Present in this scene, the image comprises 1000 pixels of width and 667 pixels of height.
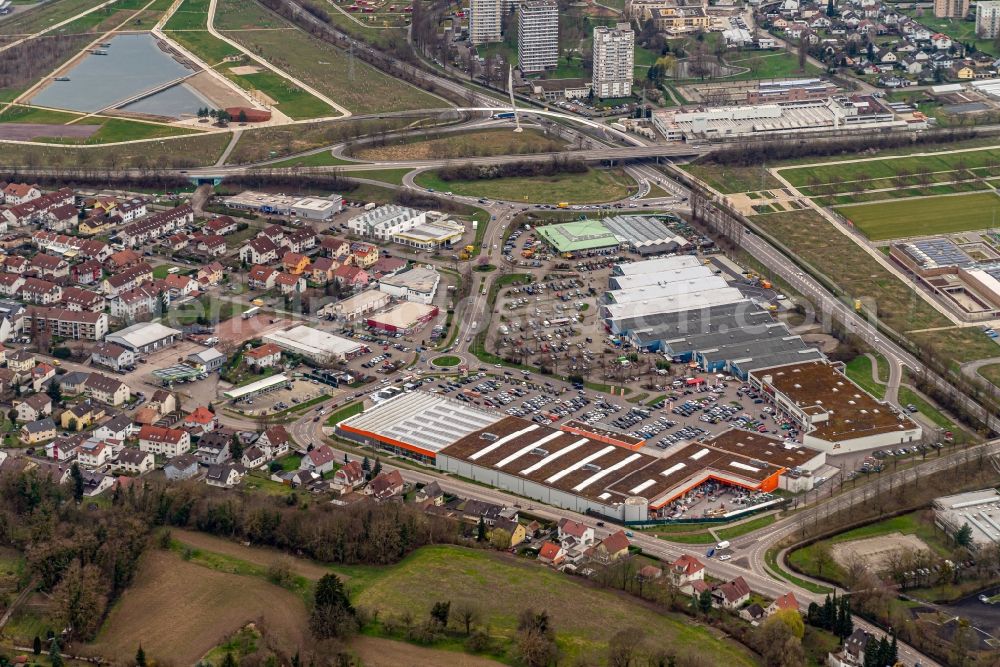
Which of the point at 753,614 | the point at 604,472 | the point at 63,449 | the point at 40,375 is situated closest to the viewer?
the point at 753,614

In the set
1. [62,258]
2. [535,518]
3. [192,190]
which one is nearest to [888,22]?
[192,190]

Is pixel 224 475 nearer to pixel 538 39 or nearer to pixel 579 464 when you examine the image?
pixel 579 464

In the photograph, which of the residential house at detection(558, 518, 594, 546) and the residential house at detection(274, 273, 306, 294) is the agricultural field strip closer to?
the residential house at detection(274, 273, 306, 294)

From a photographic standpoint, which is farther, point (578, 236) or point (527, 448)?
point (578, 236)

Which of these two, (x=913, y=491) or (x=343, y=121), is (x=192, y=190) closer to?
(x=343, y=121)

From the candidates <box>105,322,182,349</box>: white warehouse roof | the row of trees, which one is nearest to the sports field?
the row of trees

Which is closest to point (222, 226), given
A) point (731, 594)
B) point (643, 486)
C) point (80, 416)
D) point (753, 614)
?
point (80, 416)
